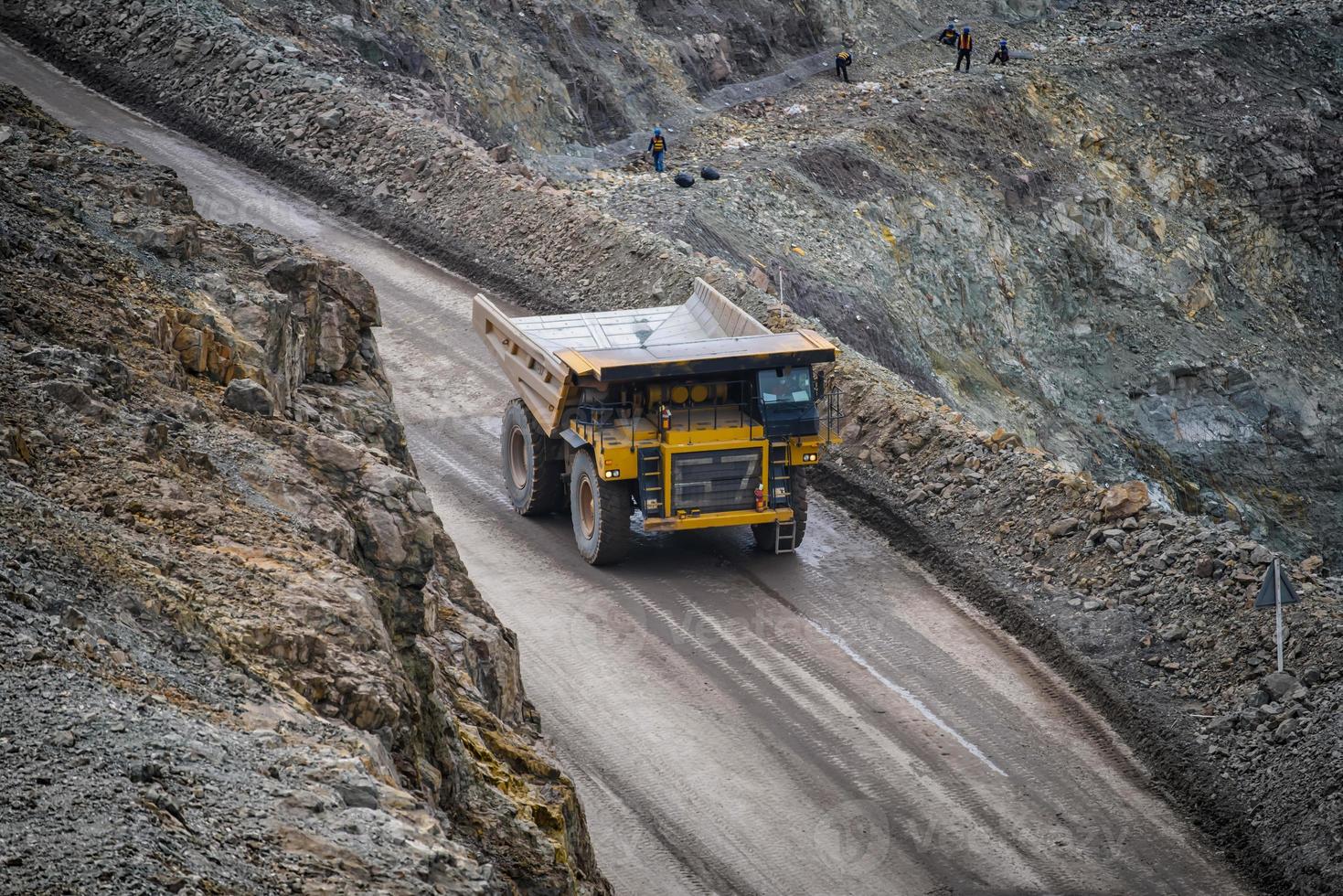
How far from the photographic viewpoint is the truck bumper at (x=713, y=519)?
15.5 metres

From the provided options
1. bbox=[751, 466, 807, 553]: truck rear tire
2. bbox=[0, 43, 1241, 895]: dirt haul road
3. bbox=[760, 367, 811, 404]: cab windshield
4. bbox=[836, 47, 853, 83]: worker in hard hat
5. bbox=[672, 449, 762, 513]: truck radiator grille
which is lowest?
bbox=[0, 43, 1241, 895]: dirt haul road

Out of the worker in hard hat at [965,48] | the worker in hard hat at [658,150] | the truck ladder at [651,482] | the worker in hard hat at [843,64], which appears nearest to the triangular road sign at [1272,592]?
the truck ladder at [651,482]

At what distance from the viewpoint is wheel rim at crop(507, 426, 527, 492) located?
56.8 ft

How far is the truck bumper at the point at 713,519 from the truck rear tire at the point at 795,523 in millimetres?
155

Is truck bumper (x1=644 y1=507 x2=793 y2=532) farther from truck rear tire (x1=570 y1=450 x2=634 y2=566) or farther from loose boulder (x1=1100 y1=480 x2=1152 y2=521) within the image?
loose boulder (x1=1100 y1=480 x2=1152 y2=521)

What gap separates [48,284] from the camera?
12453 millimetres

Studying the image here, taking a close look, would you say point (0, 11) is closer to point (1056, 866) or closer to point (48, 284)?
point (48, 284)

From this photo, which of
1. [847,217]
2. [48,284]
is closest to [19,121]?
[48,284]

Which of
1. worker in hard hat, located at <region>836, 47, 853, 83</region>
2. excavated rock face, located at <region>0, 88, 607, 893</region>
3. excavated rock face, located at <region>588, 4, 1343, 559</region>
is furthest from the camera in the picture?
worker in hard hat, located at <region>836, 47, 853, 83</region>

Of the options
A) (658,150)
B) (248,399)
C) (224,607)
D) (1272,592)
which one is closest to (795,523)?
(1272,592)

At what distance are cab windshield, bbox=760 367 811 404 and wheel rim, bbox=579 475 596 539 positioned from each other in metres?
2.20

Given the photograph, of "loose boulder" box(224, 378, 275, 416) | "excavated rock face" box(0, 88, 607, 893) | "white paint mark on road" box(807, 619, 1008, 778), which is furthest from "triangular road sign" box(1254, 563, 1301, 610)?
"loose boulder" box(224, 378, 275, 416)

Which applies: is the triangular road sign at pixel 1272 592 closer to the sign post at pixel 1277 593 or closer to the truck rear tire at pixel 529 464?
the sign post at pixel 1277 593

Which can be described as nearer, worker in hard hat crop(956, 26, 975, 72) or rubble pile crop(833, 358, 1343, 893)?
rubble pile crop(833, 358, 1343, 893)
